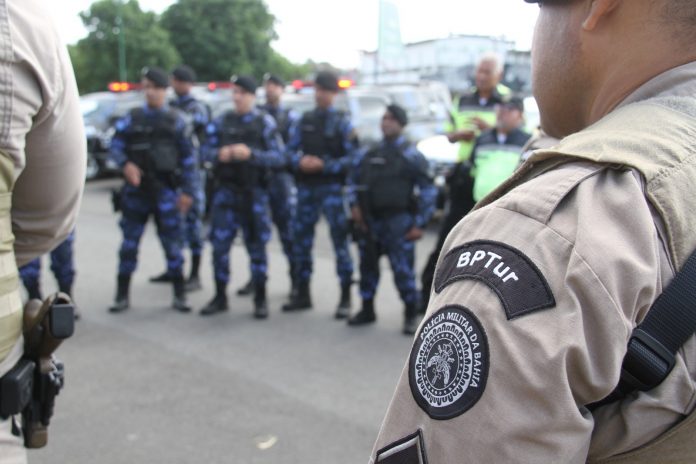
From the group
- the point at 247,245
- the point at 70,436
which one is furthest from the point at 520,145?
the point at 70,436

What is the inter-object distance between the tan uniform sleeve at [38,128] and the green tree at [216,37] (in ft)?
130

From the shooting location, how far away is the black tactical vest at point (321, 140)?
18.4 ft

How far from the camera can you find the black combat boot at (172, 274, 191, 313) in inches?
223

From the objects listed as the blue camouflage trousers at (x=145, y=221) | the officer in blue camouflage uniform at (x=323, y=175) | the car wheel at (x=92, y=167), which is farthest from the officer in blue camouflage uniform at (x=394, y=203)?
the car wheel at (x=92, y=167)

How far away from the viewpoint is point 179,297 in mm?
5695

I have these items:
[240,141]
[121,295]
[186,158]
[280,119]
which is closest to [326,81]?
[240,141]

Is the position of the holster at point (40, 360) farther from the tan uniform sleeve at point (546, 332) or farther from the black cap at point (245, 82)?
the black cap at point (245, 82)

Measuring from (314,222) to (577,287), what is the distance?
5035mm

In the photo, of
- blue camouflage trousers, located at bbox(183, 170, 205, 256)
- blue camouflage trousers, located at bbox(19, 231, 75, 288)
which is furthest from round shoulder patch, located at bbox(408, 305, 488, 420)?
blue camouflage trousers, located at bbox(183, 170, 205, 256)

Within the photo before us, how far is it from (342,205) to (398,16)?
1383 cm

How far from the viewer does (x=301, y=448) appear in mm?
3393

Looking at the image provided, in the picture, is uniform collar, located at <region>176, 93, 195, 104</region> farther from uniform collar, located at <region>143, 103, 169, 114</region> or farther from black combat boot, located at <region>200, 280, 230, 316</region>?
black combat boot, located at <region>200, 280, 230, 316</region>

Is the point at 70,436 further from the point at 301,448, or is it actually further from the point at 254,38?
the point at 254,38

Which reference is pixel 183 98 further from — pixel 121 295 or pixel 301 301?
pixel 301 301
